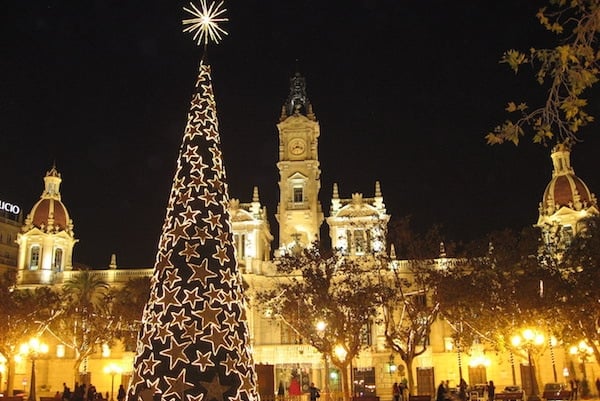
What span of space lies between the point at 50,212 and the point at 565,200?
46020 millimetres

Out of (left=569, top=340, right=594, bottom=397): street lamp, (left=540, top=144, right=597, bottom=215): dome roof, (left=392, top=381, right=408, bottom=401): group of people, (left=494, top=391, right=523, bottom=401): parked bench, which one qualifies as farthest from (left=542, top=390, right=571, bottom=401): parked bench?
(left=540, top=144, right=597, bottom=215): dome roof

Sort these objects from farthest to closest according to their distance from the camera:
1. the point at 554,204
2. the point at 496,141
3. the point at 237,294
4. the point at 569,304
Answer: the point at 554,204
the point at 569,304
the point at 237,294
the point at 496,141

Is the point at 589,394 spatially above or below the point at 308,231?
below

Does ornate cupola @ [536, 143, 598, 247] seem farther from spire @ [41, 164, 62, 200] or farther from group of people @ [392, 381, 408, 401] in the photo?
spire @ [41, 164, 62, 200]

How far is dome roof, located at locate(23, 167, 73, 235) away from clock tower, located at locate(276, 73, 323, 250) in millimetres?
20580

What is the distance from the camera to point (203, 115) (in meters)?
15.2

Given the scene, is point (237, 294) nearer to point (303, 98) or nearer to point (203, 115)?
point (203, 115)

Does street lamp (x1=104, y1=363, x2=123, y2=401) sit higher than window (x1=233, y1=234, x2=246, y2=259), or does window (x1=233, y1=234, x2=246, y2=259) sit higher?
window (x1=233, y1=234, x2=246, y2=259)

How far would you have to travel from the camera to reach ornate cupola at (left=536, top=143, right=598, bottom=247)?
2108 inches

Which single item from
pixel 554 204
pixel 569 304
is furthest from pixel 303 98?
pixel 569 304

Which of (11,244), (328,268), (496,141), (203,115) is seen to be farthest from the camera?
(11,244)

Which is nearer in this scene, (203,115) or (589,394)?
(203,115)

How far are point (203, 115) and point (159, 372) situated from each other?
5.88 metres

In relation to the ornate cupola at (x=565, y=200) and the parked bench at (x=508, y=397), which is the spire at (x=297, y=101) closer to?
the ornate cupola at (x=565, y=200)
